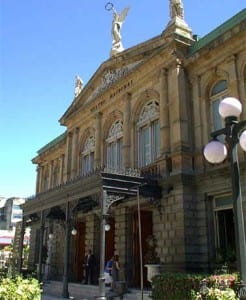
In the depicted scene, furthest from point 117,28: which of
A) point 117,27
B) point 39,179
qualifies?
point 39,179

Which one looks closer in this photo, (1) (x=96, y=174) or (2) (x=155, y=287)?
(2) (x=155, y=287)

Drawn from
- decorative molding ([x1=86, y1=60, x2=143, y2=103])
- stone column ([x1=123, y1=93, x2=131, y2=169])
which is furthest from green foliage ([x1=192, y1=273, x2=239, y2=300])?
decorative molding ([x1=86, y1=60, x2=143, y2=103])

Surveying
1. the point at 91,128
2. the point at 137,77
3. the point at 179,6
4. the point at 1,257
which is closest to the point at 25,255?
the point at 1,257

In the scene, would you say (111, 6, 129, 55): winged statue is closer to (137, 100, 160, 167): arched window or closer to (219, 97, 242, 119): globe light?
(137, 100, 160, 167): arched window

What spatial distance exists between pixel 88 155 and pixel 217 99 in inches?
409

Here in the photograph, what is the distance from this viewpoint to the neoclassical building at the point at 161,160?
1490cm

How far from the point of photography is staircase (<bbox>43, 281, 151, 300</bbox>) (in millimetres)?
14758

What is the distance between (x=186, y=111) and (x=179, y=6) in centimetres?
570

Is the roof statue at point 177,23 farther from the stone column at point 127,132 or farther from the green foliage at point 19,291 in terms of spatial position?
the green foliage at point 19,291

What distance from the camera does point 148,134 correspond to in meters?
18.9

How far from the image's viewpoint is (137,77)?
19.6 meters

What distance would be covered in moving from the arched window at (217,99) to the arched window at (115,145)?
6.03 m

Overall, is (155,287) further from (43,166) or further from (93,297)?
(43,166)

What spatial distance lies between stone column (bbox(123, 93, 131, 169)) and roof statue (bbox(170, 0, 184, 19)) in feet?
14.8
